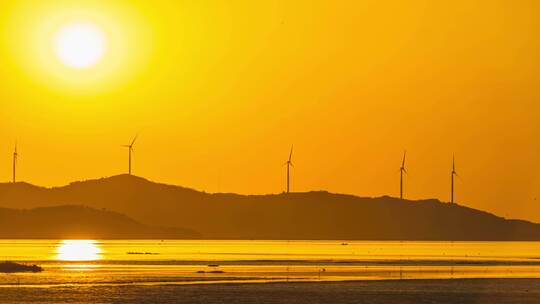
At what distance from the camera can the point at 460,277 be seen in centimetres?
12962

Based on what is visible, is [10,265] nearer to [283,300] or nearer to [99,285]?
[99,285]

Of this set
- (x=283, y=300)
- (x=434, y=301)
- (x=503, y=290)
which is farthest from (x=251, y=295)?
(x=503, y=290)

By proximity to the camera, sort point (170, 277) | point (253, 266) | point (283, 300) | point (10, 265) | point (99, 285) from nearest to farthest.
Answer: point (283, 300), point (99, 285), point (170, 277), point (10, 265), point (253, 266)

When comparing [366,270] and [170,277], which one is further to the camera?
[366,270]

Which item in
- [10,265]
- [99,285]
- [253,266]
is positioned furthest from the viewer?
[253,266]

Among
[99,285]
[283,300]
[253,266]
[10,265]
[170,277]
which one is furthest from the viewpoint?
[253,266]

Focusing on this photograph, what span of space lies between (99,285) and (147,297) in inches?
465

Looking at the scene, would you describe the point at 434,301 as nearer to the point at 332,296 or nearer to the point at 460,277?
the point at 332,296

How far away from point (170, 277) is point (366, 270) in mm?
27888

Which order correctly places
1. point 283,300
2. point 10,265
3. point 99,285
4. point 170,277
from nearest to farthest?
point 283,300 → point 99,285 → point 170,277 → point 10,265

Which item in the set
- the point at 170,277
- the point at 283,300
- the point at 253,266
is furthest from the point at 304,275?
the point at 283,300

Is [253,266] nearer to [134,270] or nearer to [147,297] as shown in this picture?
[134,270]

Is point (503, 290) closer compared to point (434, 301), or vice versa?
point (434, 301)

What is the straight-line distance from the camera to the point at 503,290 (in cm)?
10919
